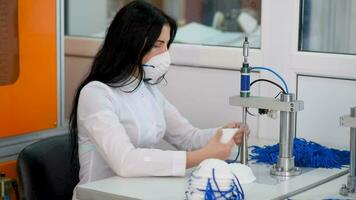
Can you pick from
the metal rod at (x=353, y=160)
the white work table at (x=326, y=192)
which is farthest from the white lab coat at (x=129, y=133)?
the metal rod at (x=353, y=160)

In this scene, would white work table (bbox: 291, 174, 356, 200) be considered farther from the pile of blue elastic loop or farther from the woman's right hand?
the woman's right hand

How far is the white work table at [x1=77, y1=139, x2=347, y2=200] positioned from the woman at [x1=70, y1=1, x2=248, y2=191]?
0.35ft

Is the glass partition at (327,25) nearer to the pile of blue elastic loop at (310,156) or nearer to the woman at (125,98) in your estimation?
the pile of blue elastic loop at (310,156)

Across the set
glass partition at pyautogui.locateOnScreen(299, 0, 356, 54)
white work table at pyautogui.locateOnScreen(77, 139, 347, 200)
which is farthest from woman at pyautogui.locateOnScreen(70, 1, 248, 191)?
glass partition at pyautogui.locateOnScreen(299, 0, 356, 54)

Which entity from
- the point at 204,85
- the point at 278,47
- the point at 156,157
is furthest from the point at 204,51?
the point at 156,157

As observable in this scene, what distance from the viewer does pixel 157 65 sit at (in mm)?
2115

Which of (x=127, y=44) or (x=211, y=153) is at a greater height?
(x=127, y=44)

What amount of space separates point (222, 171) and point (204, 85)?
1.12 meters

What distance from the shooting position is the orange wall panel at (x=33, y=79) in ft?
7.38

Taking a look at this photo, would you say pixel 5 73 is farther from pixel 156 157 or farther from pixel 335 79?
pixel 335 79

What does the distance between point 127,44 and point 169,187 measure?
20.1 inches

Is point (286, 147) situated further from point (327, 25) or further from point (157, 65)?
point (327, 25)

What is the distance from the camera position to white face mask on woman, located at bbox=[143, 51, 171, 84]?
2111mm

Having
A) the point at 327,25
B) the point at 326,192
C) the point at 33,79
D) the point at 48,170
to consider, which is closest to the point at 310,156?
the point at 326,192
